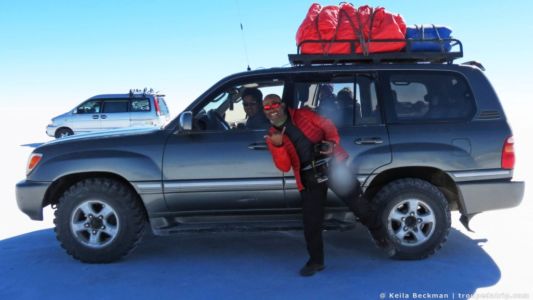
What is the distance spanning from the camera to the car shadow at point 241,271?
343cm

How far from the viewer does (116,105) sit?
1614 cm

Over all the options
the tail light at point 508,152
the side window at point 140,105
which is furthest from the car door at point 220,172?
the side window at point 140,105

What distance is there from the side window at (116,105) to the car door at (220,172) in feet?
42.3

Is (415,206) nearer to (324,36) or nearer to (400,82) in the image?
(400,82)

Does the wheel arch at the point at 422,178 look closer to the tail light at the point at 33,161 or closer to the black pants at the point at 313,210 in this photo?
the black pants at the point at 313,210

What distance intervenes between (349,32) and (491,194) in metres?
2.02

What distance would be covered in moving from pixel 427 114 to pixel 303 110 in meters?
1.29

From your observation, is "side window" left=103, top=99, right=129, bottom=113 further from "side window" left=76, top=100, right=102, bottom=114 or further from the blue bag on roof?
the blue bag on roof

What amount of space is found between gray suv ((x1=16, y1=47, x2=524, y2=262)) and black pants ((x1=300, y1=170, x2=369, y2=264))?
253mm

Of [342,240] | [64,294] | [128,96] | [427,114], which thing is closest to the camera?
[64,294]

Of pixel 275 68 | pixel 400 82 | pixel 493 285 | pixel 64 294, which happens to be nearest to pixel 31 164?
pixel 64 294

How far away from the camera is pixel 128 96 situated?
15.9 m

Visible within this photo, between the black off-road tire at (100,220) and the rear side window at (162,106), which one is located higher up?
the rear side window at (162,106)

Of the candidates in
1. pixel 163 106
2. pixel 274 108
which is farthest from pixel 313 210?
pixel 163 106
